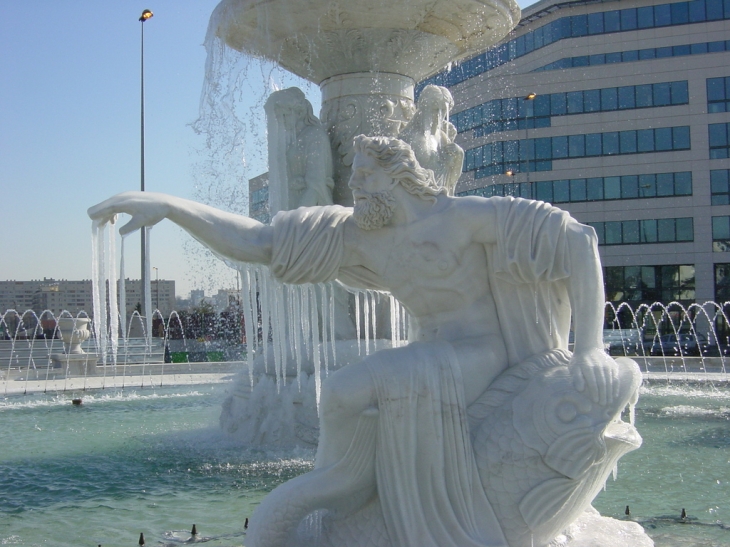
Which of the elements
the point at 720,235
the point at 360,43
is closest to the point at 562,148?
the point at 720,235

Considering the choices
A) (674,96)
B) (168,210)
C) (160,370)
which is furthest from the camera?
(674,96)

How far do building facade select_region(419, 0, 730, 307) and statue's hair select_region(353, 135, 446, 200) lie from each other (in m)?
33.6

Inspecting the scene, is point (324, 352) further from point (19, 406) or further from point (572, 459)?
point (19, 406)

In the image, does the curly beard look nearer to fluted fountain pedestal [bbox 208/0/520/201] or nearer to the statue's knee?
the statue's knee

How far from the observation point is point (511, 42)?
4209 cm

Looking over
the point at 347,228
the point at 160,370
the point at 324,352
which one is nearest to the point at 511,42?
the point at 160,370

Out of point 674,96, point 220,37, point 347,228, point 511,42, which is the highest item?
point 511,42

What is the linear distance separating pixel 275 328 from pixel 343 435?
311 centimetres

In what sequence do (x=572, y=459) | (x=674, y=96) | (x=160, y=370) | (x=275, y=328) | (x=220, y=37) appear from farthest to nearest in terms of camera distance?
(x=674, y=96)
(x=160, y=370)
(x=220, y=37)
(x=275, y=328)
(x=572, y=459)

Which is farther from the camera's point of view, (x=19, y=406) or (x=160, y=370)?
(x=160, y=370)

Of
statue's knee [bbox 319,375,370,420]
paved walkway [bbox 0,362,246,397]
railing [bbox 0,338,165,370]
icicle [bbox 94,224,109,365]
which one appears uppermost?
icicle [bbox 94,224,109,365]

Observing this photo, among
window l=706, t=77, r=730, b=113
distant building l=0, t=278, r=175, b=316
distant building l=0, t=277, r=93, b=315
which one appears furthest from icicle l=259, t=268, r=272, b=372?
distant building l=0, t=277, r=93, b=315

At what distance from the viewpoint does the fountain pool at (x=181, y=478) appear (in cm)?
541

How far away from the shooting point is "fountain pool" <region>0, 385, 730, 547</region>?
5.41m
